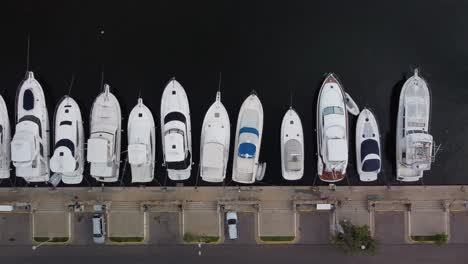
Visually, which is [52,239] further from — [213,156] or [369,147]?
[369,147]

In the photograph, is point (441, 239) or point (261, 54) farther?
point (261, 54)

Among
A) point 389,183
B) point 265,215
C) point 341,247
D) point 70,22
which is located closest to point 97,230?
point 265,215

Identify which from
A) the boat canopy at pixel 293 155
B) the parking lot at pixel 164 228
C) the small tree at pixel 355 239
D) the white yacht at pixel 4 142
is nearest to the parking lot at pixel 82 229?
the parking lot at pixel 164 228

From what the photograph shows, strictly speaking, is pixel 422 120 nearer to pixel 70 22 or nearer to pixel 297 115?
pixel 297 115

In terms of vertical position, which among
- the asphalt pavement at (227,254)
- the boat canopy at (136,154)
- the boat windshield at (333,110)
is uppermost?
the boat windshield at (333,110)

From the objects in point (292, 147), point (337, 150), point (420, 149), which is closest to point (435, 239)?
point (420, 149)

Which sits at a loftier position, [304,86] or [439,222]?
[304,86]

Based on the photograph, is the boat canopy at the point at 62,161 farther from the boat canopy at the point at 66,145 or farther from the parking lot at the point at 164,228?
the parking lot at the point at 164,228
